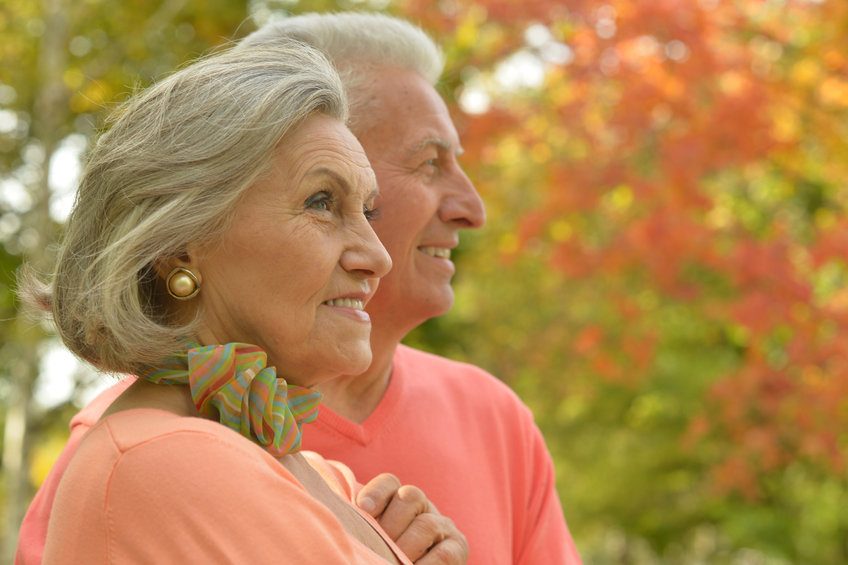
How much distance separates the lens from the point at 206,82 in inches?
66.9

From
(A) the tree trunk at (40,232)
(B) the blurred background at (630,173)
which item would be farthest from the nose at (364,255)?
(A) the tree trunk at (40,232)

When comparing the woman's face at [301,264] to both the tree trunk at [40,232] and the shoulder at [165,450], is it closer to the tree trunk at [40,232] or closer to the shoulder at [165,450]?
the shoulder at [165,450]

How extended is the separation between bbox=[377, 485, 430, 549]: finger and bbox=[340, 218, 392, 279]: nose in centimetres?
50

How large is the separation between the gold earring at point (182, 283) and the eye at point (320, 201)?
0.22m

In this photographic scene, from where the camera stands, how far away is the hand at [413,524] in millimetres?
1977

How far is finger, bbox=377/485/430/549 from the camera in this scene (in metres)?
2.01

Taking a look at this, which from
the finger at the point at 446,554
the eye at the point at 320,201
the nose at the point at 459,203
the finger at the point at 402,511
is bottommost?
the finger at the point at 446,554

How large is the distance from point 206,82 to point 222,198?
21 centimetres

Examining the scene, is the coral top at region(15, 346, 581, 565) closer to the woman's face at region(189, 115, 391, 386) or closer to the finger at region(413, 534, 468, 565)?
the finger at region(413, 534, 468, 565)

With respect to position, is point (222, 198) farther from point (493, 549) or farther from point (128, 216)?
point (493, 549)

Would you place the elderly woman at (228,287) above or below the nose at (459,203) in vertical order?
above

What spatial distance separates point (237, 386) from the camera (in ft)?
5.20

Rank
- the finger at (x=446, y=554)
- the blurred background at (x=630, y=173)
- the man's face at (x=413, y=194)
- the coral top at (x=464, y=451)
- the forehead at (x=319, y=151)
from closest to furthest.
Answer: the forehead at (x=319, y=151) → the finger at (x=446, y=554) → the coral top at (x=464, y=451) → the man's face at (x=413, y=194) → the blurred background at (x=630, y=173)

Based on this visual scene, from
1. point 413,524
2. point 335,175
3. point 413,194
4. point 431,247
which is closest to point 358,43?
point 413,194
